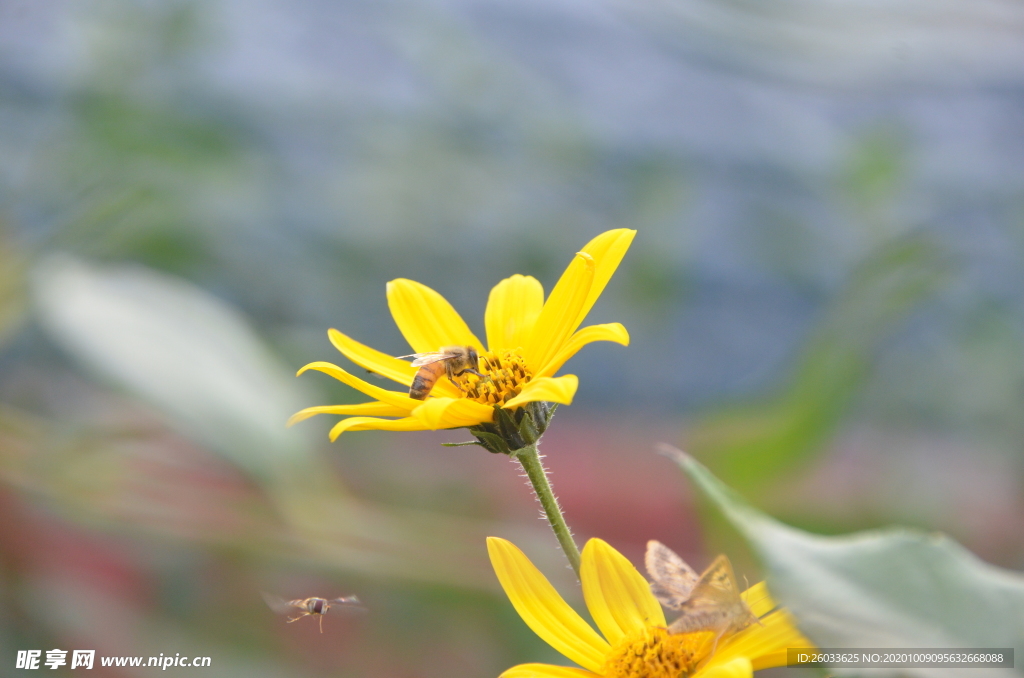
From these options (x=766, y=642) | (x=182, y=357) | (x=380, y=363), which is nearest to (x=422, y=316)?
(x=380, y=363)

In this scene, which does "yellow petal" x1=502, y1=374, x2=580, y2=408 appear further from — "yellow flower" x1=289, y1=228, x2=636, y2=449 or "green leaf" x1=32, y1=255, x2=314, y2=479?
"green leaf" x1=32, y1=255, x2=314, y2=479

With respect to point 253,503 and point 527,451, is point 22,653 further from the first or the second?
point 527,451

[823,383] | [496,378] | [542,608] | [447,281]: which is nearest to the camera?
[542,608]

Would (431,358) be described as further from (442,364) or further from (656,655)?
(656,655)

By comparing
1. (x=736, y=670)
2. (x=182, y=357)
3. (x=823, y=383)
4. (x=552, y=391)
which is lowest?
(x=736, y=670)

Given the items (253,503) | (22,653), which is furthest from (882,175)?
(22,653)

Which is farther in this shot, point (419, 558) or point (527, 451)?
point (419, 558)
